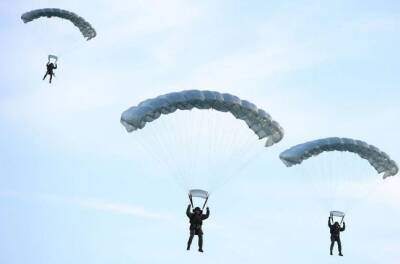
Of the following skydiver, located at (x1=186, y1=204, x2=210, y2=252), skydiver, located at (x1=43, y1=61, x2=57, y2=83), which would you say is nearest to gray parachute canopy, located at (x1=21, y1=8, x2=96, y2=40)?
skydiver, located at (x1=43, y1=61, x2=57, y2=83)

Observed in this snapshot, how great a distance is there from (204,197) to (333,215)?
6.23 meters

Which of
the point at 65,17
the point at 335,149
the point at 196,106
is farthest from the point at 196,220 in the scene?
the point at 65,17

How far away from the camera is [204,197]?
3044 centimetres

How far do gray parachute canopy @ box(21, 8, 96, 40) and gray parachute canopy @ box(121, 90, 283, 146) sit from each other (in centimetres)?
1463

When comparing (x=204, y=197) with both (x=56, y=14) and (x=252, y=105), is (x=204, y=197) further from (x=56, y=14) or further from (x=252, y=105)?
(x=56, y=14)

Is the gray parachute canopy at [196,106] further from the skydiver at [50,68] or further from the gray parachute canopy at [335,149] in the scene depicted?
the skydiver at [50,68]

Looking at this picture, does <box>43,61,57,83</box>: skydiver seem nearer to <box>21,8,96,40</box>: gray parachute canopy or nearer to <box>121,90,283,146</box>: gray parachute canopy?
<box>21,8,96,40</box>: gray parachute canopy

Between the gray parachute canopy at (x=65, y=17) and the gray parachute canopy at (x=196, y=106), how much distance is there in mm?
14634

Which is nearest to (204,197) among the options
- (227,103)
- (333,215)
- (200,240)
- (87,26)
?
(200,240)

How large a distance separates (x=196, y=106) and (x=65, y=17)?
15.8 m

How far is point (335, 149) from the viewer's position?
32.3 meters

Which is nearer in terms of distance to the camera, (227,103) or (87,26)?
(227,103)

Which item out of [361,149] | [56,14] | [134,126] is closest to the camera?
[134,126]

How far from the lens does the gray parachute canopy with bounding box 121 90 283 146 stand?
29109mm
